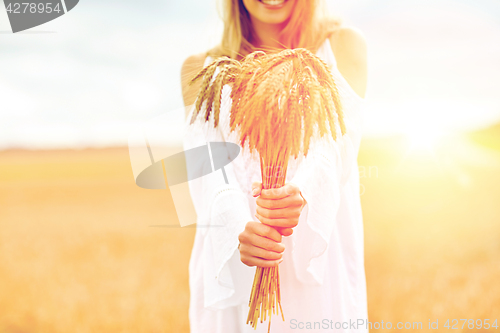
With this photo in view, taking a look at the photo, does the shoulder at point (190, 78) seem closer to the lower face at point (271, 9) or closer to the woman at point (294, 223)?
the woman at point (294, 223)

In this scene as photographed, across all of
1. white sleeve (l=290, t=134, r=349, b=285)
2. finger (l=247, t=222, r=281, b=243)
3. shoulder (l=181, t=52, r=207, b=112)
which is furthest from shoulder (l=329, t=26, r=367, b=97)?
finger (l=247, t=222, r=281, b=243)

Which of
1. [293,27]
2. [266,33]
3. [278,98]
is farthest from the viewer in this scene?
[266,33]

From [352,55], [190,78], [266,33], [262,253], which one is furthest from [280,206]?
[266,33]

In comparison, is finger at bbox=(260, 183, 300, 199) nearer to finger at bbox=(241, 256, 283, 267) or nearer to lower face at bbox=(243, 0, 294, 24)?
finger at bbox=(241, 256, 283, 267)

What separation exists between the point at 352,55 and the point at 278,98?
0.68 m

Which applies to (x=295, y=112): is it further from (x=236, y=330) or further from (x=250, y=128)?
(x=236, y=330)

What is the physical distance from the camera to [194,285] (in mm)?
1083

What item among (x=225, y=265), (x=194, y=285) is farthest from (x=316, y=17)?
(x=194, y=285)

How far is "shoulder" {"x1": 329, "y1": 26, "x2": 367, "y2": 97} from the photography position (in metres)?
1.09

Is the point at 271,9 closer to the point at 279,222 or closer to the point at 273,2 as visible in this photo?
the point at 273,2

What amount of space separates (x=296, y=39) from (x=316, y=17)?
0.35ft

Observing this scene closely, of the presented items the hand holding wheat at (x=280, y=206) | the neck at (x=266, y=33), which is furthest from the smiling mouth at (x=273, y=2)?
the hand holding wheat at (x=280, y=206)

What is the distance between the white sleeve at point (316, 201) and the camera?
0.81 m

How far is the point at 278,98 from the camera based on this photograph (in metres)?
0.57
